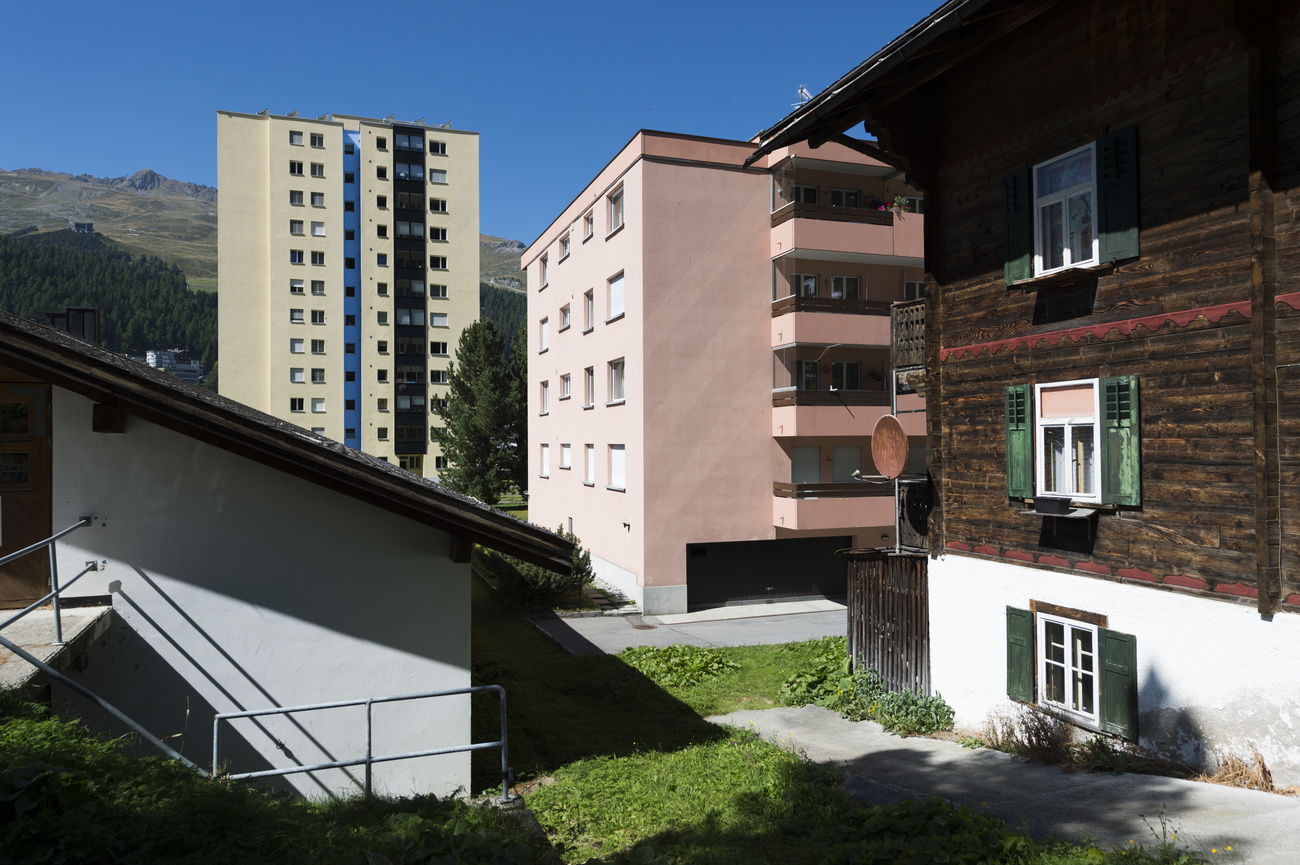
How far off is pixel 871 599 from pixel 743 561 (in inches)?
456

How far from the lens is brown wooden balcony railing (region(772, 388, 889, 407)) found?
2320cm

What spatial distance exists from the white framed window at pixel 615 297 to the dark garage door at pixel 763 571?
24.3ft

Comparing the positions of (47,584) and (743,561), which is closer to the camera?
(47,584)

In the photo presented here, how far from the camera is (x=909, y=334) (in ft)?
43.0

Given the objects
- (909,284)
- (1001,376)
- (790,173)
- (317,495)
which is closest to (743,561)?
(909,284)

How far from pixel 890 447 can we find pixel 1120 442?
3.87 metres

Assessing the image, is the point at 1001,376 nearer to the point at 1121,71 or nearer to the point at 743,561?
the point at 1121,71

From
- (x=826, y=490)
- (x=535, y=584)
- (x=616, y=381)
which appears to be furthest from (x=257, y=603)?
(x=616, y=381)

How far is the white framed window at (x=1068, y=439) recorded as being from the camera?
9875 millimetres

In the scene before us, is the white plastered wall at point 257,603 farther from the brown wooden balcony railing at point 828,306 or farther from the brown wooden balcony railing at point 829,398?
the brown wooden balcony railing at point 828,306

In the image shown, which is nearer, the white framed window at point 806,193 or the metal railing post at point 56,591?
the metal railing post at point 56,591

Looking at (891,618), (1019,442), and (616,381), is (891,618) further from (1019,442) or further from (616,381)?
(616,381)

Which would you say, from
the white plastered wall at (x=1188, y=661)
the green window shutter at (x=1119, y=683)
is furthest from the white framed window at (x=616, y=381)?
the green window shutter at (x=1119, y=683)

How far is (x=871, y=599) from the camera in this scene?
13.4 metres
